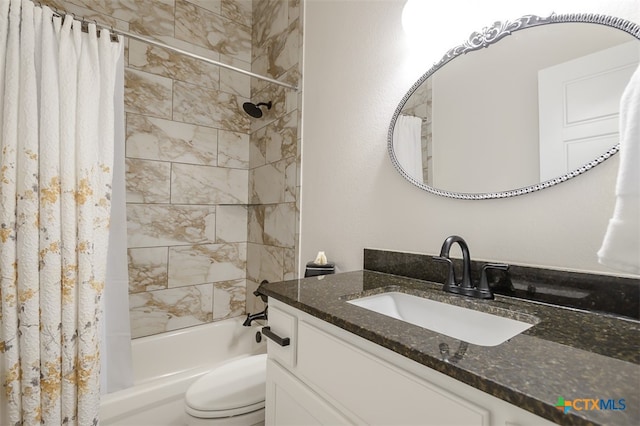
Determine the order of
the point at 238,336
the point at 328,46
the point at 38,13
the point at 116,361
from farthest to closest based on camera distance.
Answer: the point at 238,336
the point at 328,46
the point at 116,361
the point at 38,13

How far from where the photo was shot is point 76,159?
3.84ft

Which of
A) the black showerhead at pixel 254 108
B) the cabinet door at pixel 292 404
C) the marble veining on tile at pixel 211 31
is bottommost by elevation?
the cabinet door at pixel 292 404

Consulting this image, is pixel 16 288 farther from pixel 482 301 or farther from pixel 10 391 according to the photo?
pixel 482 301

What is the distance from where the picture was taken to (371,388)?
0.61 meters

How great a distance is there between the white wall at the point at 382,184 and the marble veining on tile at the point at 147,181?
984mm

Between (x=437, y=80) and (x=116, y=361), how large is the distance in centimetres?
176

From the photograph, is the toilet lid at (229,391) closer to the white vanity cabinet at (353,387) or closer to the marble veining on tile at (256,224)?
the white vanity cabinet at (353,387)

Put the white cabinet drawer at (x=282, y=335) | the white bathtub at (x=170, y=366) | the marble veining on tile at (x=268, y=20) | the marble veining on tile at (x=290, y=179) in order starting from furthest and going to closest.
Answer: the marble veining on tile at (x=268, y=20), the marble veining on tile at (x=290, y=179), the white bathtub at (x=170, y=366), the white cabinet drawer at (x=282, y=335)

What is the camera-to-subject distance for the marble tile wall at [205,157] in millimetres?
1911

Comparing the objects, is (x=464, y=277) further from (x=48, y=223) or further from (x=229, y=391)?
(x=48, y=223)

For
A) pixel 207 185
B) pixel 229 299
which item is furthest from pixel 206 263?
pixel 207 185

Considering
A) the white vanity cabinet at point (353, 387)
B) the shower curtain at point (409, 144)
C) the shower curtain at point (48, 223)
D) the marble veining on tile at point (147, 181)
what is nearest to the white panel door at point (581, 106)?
the shower curtain at point (409, 144)

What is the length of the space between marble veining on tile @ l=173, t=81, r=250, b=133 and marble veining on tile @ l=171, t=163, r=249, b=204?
1.09 feet

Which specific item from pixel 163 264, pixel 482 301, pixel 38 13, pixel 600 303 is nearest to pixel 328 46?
pixel 38 13
